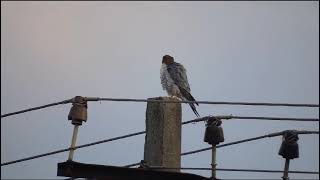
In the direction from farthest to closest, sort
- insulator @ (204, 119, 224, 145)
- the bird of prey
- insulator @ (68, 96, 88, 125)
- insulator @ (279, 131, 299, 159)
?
the bird of prey, insulator @ (68, 96, 88, 125), insulator @ (204, 119, 224, 145), insulator @ (279, 131, 299, 159)

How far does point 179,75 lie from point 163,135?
16.9ft

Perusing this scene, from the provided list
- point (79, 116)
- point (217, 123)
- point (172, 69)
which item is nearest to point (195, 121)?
point (217, 123)

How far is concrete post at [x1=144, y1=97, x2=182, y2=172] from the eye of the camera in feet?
23.0

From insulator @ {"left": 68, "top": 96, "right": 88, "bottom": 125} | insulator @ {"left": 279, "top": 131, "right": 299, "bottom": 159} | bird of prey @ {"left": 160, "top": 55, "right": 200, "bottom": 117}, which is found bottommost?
insulator @ {"left": 279, "top": 131, "right": 299, "bottom": 159}

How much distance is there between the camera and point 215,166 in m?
6.67

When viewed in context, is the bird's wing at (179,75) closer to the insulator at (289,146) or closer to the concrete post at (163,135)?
the concrete post at (163,135)

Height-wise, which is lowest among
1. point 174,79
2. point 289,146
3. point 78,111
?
point 289,146

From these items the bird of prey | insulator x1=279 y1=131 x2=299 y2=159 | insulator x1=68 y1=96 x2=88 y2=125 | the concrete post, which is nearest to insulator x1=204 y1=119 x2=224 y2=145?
the concrete post

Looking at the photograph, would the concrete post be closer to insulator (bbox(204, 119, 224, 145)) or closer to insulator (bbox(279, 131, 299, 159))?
insulator (bbox(204, 119, 224, 145))

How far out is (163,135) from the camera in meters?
7.04

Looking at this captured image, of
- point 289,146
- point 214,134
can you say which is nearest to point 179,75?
point 214,134

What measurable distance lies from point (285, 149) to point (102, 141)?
1.91 m

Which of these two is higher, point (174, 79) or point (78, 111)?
point (174, 79)

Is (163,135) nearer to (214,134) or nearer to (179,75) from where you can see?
(214,134)
